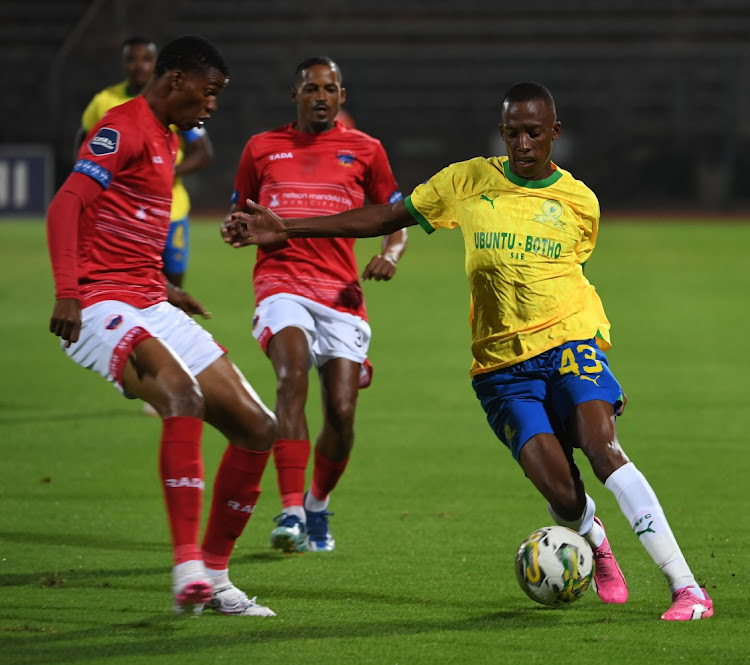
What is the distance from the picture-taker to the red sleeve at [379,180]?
249 inches

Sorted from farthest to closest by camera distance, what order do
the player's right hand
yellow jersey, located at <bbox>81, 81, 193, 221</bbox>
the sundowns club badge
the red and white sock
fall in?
yellow jersey, located at <bbox>81, 81, 193, 221</bbox> < the red and white sock < the sundowns club badge < the player's right hand

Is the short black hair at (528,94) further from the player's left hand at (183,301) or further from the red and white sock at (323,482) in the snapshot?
the red and white sock at (323,482)

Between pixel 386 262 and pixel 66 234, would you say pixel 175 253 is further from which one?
pixel 66 234

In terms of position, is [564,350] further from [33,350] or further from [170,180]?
[33,350]

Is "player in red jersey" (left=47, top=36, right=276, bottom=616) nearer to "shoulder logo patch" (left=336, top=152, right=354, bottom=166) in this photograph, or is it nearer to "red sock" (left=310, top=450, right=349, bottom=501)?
"red sock" (left=310, top=450, right=349, bottom=501)

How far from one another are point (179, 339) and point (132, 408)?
16.9 ft

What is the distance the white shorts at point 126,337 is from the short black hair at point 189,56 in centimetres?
87

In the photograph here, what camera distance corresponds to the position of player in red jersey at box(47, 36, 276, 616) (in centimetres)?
442

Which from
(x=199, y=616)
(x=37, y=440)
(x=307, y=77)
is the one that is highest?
(x=307, y=77)

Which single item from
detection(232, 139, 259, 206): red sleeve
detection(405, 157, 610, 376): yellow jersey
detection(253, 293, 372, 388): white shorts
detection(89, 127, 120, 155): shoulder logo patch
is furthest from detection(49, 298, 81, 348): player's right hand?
detection(232, 139, 259, 206): red sleeve

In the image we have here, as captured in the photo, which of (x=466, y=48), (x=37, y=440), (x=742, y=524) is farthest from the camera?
(x=466, y=48)

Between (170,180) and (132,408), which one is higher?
(170,180)

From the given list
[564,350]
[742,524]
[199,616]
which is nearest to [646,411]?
[742,524]

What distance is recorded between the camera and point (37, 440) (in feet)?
27.2
